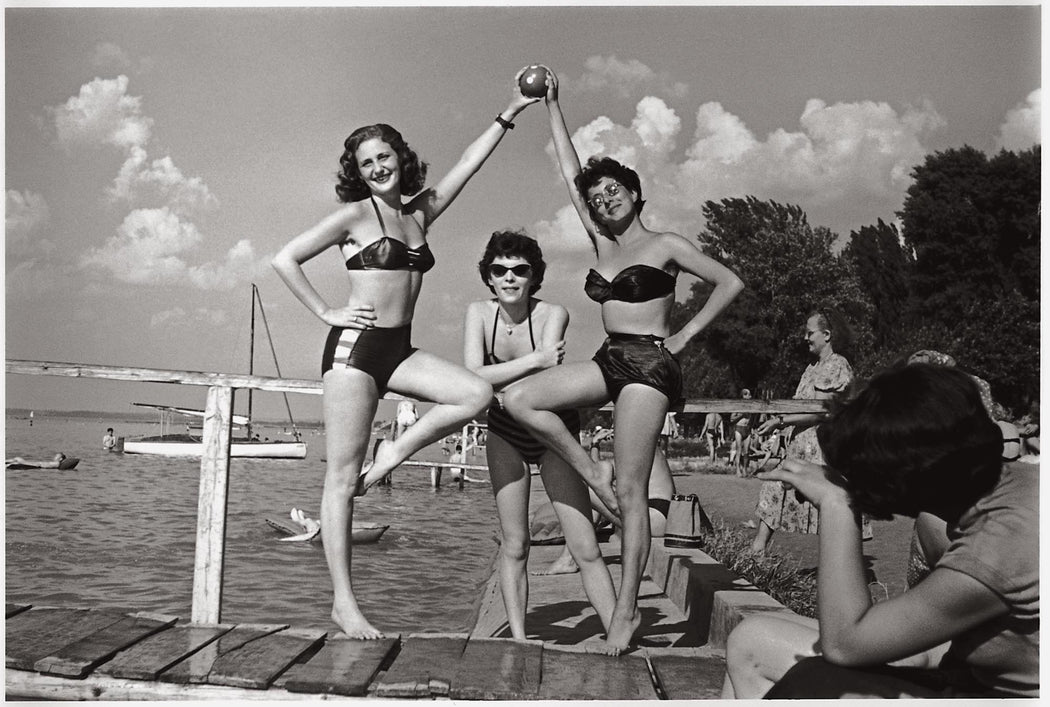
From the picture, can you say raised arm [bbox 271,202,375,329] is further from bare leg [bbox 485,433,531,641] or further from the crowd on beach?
bare leg [bbox 485,433,531,641]

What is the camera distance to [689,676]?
155 inches

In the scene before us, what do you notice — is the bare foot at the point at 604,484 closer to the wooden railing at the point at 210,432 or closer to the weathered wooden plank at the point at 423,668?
the weathered wooden plank at the point at 423,668

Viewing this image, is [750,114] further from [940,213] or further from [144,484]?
[144,484]

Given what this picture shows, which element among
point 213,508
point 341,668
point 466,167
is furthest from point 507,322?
point 341,668

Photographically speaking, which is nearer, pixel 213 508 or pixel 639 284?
pixel 639 284

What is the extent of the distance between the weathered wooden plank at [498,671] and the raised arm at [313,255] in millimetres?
1469

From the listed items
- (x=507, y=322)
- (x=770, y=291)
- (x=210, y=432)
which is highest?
(x=770, y=291)

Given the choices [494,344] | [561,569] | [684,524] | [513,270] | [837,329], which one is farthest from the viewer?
[561,569]

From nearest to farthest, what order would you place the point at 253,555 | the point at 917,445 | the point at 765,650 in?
the point at 917,445, the point at 765,650, the point at 253,555

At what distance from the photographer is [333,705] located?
12.0ft

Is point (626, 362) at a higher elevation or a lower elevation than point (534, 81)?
lower

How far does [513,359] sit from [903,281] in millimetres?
38860

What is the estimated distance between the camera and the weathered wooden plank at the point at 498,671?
369cm

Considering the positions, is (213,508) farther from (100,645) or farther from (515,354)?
(515,354)
